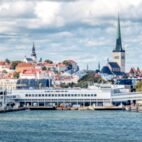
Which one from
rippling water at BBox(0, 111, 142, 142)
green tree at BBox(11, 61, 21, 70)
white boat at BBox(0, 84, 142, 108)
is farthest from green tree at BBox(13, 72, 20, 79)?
rippling water at BBox(0, 111, 142, 142)

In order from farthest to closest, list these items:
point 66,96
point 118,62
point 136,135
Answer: point 118,62, point 66,96, point 136,135

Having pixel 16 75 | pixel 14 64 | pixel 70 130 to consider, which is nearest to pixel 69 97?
pixel 70 130

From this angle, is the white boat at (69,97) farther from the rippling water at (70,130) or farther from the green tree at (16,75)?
the green tree at (16,75)

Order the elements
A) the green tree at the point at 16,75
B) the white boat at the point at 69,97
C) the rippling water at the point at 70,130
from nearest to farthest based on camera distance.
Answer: the rippling water at the point at 70,130, the white boat at the point at 69,97, the green tree at the point at 16,75

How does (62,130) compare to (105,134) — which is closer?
(105,134)

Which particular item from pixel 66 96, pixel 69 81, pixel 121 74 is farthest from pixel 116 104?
pixel 121 74

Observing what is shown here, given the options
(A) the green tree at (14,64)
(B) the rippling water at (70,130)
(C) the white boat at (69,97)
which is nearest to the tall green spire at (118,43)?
(A) the green tree at (14,64)

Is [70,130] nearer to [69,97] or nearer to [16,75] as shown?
[69,97]

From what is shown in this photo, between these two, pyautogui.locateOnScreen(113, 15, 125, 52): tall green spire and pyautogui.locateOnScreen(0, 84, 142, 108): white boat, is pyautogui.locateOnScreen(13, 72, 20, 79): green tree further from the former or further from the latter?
pyautogui.locateOnScreen(0, 84, 142, 108): white boat

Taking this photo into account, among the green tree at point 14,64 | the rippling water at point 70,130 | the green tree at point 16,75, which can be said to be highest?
the green tree at point 14,64

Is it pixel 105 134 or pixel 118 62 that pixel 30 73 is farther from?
pixel 105 134

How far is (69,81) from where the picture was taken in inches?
→ 4171

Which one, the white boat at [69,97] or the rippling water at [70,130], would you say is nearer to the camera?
the rippling water at [70,130]

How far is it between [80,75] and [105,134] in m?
75.7
